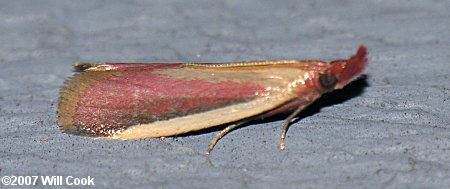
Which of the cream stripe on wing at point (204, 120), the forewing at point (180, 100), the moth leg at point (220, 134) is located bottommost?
→ the moth leg at point (220, 134)

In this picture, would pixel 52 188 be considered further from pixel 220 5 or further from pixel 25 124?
pixel 220 5

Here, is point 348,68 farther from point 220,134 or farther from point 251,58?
point 251,58

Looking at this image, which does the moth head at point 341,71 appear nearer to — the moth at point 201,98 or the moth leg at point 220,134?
the moth at point 201,98

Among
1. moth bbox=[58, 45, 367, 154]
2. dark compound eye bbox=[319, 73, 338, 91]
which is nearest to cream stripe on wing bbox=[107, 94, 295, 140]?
moth bbox=[58, 45, 367, 154]

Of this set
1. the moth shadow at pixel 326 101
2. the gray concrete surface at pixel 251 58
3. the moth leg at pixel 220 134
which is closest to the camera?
the gray concrete surface at pixel 251 58

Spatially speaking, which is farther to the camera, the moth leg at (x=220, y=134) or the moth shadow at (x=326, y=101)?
the moth shadow at (x=326, y=101)

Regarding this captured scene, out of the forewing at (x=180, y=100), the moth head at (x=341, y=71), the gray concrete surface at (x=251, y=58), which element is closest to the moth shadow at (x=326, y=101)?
the gray concrete surface at (x=251, y=58)

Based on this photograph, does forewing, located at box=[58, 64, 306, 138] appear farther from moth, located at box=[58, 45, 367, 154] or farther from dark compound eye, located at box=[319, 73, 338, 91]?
dark compound eye, located at box=[319, 73, 338, 91]
